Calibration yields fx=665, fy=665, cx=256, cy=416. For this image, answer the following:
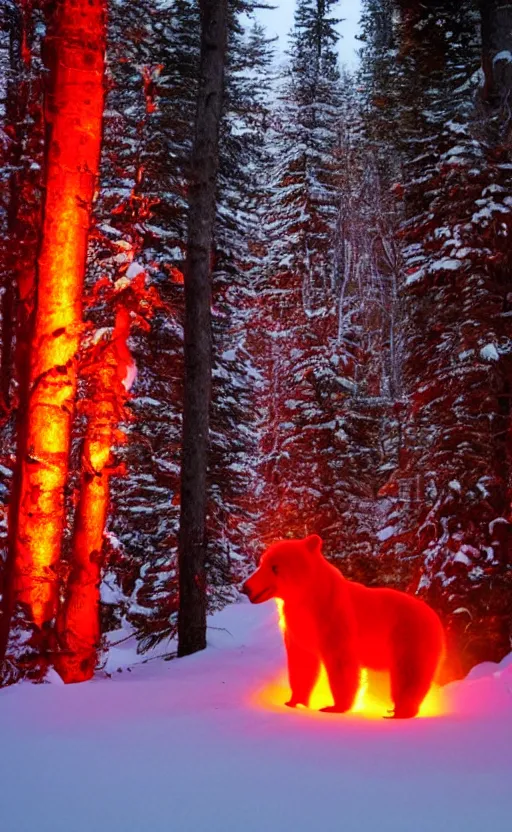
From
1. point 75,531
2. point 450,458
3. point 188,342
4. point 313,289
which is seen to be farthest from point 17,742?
point 313,289

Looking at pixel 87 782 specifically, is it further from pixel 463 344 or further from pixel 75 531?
pixel 463 344

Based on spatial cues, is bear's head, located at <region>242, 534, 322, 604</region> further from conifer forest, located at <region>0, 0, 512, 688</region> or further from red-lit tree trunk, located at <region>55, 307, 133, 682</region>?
red-lit tree trunk, located at <region>55, 307, 133, 682</region>

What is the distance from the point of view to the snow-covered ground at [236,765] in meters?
2.38

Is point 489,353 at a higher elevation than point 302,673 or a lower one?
higher

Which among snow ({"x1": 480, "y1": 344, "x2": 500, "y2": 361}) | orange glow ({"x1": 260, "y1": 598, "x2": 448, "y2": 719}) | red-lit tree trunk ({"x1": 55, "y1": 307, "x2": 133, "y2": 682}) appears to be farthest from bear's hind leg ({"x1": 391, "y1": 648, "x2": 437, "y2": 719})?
snow ({"x1": 480, "y1": 344, "x2": 500, "y2": 361})

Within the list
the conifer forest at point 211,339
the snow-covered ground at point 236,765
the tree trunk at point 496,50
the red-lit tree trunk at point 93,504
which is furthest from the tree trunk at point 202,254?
the snow-covered ground at point 236,765

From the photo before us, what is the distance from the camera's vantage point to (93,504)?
7.36 m

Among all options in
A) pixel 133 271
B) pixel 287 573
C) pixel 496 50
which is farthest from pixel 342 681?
pixel 496 50

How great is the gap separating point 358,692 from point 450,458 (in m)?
5.44

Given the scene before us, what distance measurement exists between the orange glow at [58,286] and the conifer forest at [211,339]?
2cm

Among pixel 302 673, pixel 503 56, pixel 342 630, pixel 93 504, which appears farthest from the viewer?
pixel 503 56

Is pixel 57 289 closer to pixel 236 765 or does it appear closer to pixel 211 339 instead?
pixel 211 339

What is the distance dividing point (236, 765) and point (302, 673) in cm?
169

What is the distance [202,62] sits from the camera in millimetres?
8602
